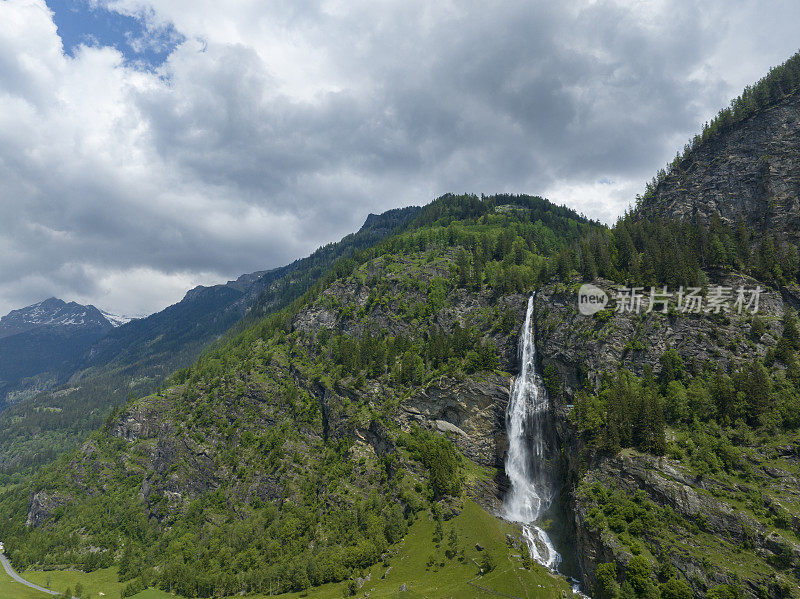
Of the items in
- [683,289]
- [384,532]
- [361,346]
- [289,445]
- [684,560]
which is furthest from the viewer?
[361,346]

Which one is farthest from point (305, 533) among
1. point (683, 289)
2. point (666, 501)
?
point (683, 289)

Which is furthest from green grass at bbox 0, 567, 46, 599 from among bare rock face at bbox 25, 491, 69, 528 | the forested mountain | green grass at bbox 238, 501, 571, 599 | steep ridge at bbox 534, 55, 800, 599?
steep ridge at bbox 534, 55, 800, 599

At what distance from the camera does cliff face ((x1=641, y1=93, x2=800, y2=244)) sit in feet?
436

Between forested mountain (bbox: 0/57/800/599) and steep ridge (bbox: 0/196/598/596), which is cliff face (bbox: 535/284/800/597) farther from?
steep ridge (bbox: 0/196/598/596)

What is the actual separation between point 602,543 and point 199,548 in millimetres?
123055

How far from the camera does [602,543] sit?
3145 inches

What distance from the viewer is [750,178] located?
14462 centimetres

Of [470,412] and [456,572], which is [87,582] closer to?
[456,572]

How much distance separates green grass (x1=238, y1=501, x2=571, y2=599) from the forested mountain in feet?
2.15

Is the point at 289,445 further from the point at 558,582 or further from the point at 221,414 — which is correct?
the point at 558,582

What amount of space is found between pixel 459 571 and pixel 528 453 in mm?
45036

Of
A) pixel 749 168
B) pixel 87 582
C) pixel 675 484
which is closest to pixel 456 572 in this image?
pixel 675 484

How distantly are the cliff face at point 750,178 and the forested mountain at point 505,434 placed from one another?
30.4 inches

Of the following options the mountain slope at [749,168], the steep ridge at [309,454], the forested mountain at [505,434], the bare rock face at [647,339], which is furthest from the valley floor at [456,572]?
the mountain slope at [749,168]
